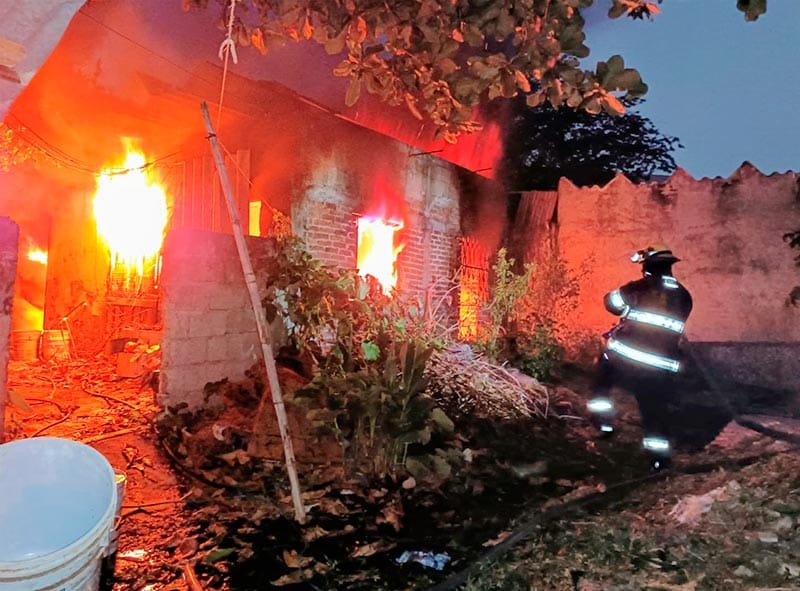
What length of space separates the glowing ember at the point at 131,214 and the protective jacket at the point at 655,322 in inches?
315

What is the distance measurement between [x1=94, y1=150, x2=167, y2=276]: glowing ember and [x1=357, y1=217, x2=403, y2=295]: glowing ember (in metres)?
3.76

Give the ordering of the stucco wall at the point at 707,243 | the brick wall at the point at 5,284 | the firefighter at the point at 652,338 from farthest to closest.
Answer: the stucco wall at the point at 707,243 < the firefighter at the point at 652,338 < the brick wall at the point at 5,284

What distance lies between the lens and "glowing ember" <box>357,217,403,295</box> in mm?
8828

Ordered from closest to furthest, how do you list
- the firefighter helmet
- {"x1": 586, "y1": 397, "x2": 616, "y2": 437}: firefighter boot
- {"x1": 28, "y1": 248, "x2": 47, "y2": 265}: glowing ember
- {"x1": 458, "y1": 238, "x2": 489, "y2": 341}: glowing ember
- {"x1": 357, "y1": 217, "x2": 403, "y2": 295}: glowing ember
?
the firefighter helmet
{"x1": 586, "y1": 397, "x2": 616, "y2": 437}: firefighter boot
{"x1": 357, "y1": 217, "x2": 403, "y2": 295}: glowing ember
{"x1": 458, "y1": 238, "x2": 489, "y2": 341}: glowing ember
{"x1": 28, "y1": 248, "x2": 47, "y2": 265}: glowing ember

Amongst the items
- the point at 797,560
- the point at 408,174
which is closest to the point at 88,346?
the point at 408,174

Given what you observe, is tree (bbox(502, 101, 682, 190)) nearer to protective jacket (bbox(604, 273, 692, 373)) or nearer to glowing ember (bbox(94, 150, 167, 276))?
glowing ember (bbox(94, 150, 167, 276))

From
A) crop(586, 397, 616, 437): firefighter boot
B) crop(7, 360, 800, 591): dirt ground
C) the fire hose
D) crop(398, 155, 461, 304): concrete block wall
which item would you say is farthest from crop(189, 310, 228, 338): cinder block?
crop(586, 397, 616, 437): firefighter boot

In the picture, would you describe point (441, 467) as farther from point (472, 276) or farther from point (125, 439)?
point (472, 276)

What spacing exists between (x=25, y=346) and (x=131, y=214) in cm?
296

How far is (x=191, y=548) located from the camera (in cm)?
322

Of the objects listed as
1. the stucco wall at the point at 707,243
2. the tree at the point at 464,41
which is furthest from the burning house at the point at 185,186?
the tree at the point at 464,41

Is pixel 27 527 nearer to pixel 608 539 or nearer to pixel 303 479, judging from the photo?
pixel 303 479

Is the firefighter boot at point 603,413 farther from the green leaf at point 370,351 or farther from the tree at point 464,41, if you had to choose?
the tree at point 464,41

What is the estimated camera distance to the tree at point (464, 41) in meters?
2.88
